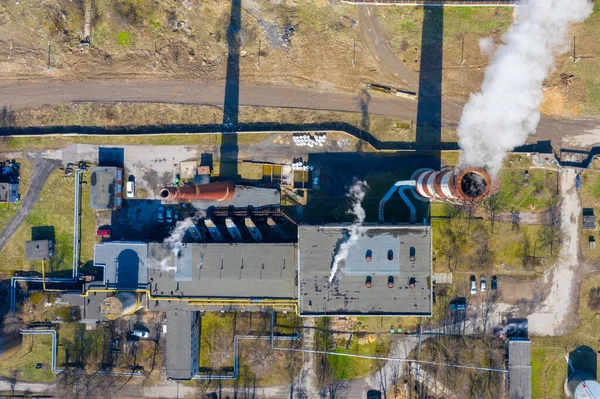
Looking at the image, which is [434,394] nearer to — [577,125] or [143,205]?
[577,125]

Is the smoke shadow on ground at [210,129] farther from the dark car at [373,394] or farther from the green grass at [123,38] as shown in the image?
the dark car at [373,394]

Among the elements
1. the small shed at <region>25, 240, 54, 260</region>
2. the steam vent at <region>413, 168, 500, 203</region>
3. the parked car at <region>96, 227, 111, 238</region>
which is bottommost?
the small shed at <region>25, 240, 54, 260</region>

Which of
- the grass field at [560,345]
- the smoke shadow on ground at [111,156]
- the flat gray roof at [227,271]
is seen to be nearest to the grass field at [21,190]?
the smoke shadow on ground at [111,156]

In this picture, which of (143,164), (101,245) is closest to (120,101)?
(143,164)

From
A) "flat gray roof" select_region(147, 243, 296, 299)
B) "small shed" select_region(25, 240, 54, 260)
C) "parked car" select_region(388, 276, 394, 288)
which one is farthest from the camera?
"small shed" select_region(25, 240, 54, 260)

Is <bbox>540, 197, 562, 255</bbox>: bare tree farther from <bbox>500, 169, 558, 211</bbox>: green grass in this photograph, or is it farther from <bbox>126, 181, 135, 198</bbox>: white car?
<bbox>126, 181, 135, 198</bbox>: white car

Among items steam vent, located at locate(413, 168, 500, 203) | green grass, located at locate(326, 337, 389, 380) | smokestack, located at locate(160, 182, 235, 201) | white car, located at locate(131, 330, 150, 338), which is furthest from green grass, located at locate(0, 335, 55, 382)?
steam vent, located at locate(413, 168, 500, 203)

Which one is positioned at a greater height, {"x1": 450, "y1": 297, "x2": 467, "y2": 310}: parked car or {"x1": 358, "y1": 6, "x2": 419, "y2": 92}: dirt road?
{"x1": 358, "y1": 6, "x2": 419, "y2": 92}: dirt road
